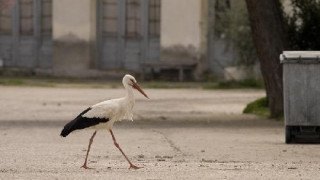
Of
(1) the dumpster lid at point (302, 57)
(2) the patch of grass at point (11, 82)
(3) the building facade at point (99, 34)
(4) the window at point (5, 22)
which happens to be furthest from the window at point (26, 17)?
(1) the dumpster lid at point (302, 57)

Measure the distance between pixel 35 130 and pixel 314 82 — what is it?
17.2ft

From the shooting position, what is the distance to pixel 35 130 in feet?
65.9

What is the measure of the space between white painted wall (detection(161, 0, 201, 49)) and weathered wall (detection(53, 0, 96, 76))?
108 inches

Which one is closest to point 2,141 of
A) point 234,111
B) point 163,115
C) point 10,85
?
point 163,115

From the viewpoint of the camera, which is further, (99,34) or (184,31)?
(99,34)

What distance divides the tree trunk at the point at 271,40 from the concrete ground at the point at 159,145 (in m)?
0.62

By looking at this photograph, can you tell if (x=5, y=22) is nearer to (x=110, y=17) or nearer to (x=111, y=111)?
(x=110, y=17)

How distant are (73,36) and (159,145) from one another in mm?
24601

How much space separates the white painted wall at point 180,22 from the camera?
4012cm

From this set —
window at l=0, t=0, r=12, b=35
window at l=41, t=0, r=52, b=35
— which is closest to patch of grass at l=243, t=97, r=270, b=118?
window at l=41, t=0, r=52, b=35

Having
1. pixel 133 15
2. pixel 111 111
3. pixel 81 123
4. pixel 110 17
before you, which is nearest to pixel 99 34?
pixel 110 17

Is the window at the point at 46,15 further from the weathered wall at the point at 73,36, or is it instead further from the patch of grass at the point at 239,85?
the patch of grass at the point at 239,85

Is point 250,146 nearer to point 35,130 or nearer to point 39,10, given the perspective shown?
point 35,130

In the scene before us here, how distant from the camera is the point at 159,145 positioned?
17.1 metres
